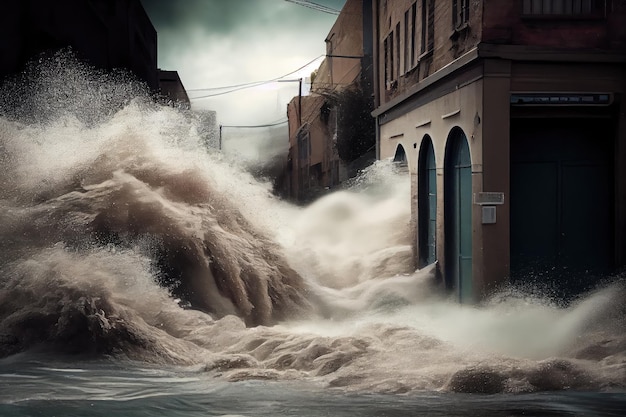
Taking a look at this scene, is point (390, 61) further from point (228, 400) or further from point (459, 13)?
point (228, 400)

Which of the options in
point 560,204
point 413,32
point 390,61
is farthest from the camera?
point 390,61

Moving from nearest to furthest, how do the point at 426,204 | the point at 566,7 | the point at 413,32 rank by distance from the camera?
the point at 566,7
the point at 426,204
the point at 413,32

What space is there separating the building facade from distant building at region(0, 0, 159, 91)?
537 centimetres

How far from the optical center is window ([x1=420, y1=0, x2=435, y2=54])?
10.3 m

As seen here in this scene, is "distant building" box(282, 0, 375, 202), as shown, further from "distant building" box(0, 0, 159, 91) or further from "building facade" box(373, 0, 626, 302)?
"building facade" box(373, 0, 626, 302)

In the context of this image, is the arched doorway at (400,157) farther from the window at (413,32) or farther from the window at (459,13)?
the window at (459,13)

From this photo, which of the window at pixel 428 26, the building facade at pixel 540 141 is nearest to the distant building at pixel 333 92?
the window at pixel 428 26

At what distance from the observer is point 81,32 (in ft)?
39.8

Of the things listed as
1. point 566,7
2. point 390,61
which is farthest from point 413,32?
point 566,7

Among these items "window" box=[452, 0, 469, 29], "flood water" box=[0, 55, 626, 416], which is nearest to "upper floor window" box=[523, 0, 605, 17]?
"window" box=[452, 0, 469, 29]

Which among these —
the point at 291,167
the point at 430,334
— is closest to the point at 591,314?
the point at 430,334

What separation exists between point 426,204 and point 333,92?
1046 cm

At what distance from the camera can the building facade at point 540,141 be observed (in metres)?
7.93

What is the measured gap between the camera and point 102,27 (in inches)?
534
